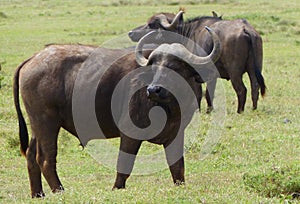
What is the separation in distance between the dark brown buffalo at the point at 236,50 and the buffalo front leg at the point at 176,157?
16.0 ft

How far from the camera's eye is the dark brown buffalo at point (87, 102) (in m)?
7.10

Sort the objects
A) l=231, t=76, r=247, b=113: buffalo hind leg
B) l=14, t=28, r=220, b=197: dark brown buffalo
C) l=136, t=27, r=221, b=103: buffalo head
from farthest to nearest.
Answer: l=231, t=76, r=247, b=113: buffalo hind leg, l=14, t=28, r=220, b=197: dark brown buffalo, l=136, t=27, r=221, b=103: buffalo head

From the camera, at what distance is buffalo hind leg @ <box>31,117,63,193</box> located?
718 cm

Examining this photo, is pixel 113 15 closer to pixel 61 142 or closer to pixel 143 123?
pixel 61 142

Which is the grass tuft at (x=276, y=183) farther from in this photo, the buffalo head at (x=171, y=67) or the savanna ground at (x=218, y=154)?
the buffalo head at (x=171, y=67)

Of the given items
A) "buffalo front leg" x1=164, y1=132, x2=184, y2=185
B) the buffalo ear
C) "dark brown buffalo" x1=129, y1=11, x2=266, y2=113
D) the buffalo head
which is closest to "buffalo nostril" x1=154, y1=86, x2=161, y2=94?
the buffalo head

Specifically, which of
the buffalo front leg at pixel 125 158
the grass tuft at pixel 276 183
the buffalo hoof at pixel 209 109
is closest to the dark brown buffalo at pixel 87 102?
the buffalo front leg at pixel 125 158

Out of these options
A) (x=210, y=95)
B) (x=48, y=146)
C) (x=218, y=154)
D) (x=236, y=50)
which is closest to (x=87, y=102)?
(x=48, y=146)

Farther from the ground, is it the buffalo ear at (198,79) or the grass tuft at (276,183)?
the buffalo ear at (198,79)

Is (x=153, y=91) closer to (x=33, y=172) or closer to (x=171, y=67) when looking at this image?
(x=171, y=67)

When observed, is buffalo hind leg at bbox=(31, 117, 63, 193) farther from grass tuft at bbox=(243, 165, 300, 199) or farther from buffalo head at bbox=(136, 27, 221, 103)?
grass tuft at bbox=(243, 165, 300, 199)

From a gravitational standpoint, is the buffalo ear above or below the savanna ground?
above

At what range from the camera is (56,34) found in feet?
77.6

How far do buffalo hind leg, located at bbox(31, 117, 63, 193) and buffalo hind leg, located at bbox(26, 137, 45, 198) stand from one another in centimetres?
14
